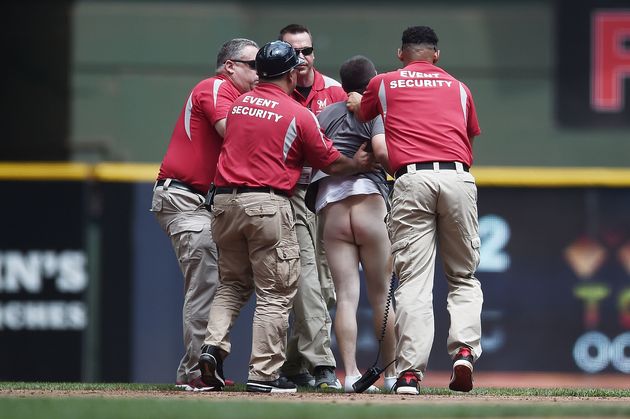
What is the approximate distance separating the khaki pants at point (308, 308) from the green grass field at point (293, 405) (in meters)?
0.57

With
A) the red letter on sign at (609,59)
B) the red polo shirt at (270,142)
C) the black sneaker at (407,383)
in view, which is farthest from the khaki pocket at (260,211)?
the red letter on sign at (609,59)

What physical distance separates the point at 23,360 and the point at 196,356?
4.37 meters

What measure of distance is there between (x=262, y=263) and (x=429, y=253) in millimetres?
841

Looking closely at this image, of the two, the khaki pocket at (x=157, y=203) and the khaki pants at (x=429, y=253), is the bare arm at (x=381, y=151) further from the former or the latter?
the khaki pocket at (x=157, y=203)

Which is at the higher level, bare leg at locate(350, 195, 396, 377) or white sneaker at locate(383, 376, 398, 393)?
bare leg at locate(350, 195, 396, 377)

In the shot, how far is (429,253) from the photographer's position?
7.30 m

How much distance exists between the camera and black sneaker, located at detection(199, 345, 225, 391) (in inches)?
282

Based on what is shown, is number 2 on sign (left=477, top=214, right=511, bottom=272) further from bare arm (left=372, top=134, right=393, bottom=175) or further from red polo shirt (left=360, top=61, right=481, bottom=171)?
red polo shirt (left=360, top=61, right=481, bottom=171)

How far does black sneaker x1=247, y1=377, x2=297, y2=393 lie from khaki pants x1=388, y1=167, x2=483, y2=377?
1.99 ft

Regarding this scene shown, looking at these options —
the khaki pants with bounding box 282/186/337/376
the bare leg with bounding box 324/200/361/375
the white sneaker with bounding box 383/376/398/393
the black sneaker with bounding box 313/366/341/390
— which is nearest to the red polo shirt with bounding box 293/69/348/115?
the khaki pants with bounding box 282/186/337/376

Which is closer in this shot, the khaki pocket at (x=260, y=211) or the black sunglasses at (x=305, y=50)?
the khaki pocket at (x=260, y=211)

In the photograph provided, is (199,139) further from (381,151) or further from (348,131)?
(381,151)

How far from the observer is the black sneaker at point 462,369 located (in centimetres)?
704

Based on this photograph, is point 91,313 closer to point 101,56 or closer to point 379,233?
point 101,56
